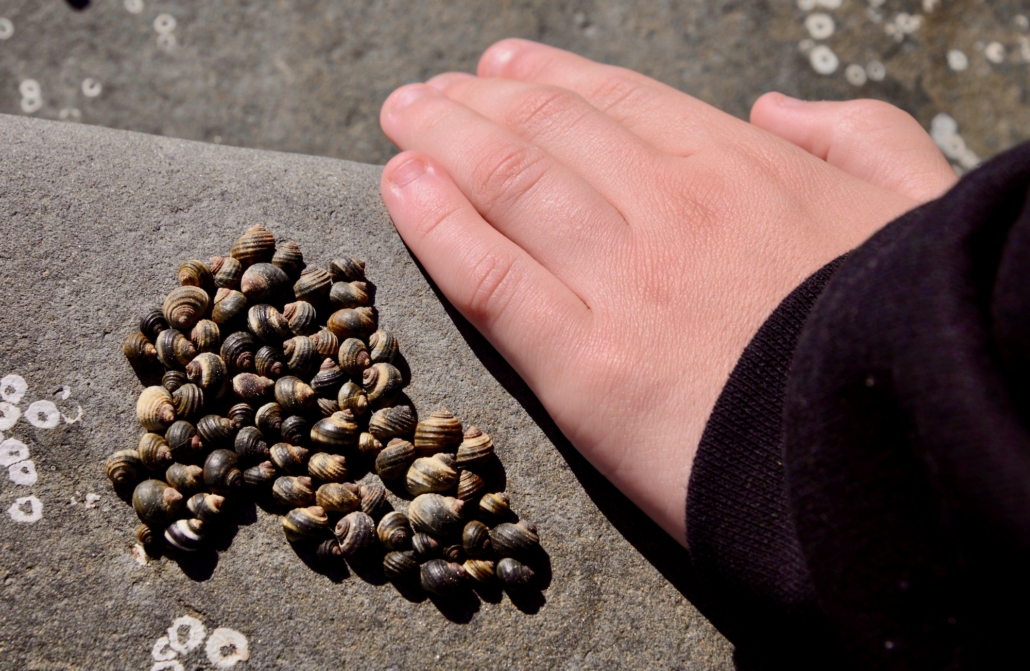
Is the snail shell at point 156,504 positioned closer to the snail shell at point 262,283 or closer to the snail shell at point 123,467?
the snail shell at point 123,467

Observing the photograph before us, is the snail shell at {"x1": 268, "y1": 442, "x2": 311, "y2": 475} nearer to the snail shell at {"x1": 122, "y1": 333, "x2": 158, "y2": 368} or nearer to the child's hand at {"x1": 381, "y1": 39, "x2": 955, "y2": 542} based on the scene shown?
the snail shell at {"x1": 122, "y1": 333, "x2": 158, "y2": 368}

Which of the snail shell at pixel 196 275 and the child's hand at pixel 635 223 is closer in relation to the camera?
the child's hand at pixel 635 223

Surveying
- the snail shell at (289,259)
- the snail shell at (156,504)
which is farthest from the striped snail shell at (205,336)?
the snail shell at (156,504)

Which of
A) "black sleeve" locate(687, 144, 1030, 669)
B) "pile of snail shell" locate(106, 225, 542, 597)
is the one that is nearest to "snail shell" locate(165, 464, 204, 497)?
"pile of snail shell" locate(106, 225, 542, 597)

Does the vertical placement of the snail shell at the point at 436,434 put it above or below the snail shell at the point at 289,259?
below

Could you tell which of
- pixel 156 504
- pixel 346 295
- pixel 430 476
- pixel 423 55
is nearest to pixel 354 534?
A: pixel 430 476

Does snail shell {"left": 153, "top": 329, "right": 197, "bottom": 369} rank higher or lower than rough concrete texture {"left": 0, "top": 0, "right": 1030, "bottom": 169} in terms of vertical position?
lower
